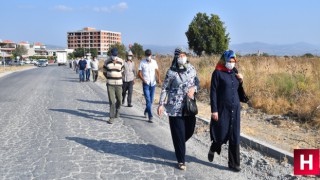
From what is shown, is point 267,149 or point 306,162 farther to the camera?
point 267,149

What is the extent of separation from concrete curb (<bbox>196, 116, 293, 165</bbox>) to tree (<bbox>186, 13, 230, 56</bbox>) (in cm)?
5204

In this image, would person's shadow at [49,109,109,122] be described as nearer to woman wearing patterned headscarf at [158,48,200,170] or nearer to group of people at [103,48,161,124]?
group of people at [103,48,161,124]

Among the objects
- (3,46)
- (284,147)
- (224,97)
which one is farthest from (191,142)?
(3,46)

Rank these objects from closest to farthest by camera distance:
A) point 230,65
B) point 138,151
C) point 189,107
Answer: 1. point 230,65
2. point 189,107
3. point 138,151

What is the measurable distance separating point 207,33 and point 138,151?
179 feet

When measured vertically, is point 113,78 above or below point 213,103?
above

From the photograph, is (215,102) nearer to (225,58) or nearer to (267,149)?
(225,58)

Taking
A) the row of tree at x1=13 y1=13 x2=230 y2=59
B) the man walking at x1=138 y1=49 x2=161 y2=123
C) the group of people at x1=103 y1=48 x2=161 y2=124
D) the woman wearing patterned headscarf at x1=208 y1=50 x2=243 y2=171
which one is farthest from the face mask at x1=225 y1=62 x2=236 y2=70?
the row of tree at x1=13 y1=13 x2=230 y2=59

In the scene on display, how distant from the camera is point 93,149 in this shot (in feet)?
21.6

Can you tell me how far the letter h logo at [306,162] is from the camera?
511 cm

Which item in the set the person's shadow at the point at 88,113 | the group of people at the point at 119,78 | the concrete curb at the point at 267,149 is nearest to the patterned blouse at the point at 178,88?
the concrete curb at the point at 267,149

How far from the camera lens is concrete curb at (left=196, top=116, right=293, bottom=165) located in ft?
18.8

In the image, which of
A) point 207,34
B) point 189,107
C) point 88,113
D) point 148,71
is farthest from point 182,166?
point 207,34

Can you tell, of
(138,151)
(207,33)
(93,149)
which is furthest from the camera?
(207,33)
